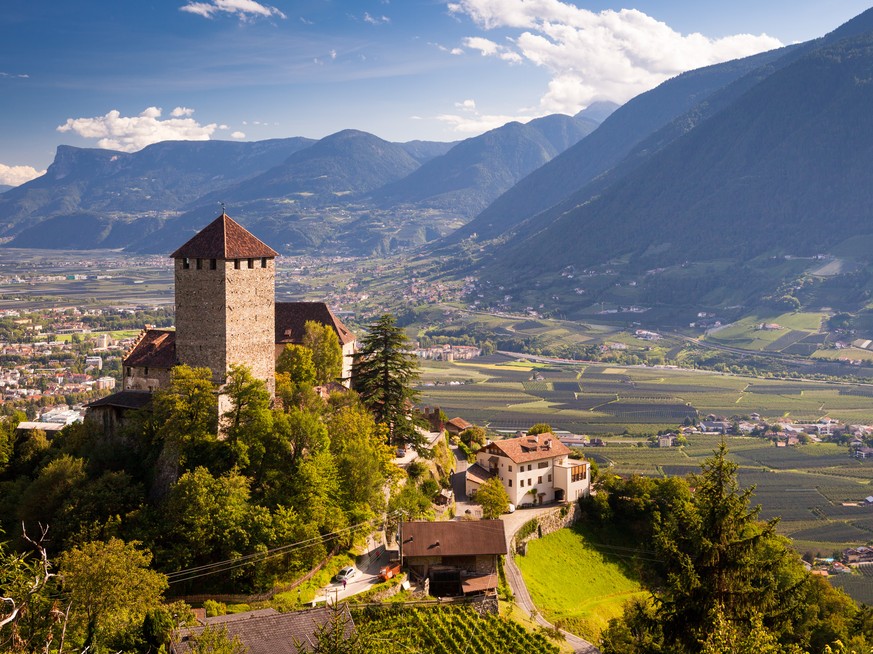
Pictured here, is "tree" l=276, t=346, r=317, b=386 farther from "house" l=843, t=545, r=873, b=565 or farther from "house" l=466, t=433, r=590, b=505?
"house" l=843, t=545, r=873, b=565

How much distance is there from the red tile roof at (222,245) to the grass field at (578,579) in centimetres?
2519

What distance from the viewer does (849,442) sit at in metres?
117

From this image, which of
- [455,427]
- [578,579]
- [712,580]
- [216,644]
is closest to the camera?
[712,580]

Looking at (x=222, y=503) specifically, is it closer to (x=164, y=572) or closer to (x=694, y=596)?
(x=164, y=572)

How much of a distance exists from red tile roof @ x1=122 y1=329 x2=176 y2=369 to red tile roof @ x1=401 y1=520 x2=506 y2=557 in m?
16.0

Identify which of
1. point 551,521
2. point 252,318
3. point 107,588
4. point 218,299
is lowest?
point 551,521

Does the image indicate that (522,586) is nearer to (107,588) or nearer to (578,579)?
(578,579)

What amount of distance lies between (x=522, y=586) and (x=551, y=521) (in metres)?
9.63

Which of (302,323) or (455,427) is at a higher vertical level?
(302,323)

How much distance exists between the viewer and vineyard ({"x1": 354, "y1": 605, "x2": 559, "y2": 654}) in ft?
121

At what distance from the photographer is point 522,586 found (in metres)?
47.6

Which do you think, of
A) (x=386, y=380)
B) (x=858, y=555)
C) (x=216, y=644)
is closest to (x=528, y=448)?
(x=386, y=380)

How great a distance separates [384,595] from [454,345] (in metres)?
158

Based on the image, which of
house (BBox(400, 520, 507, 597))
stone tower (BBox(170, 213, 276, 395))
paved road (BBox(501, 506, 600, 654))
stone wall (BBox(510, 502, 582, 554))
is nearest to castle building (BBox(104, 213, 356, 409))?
stone tower (BBox(170, 213, 276, 395))
